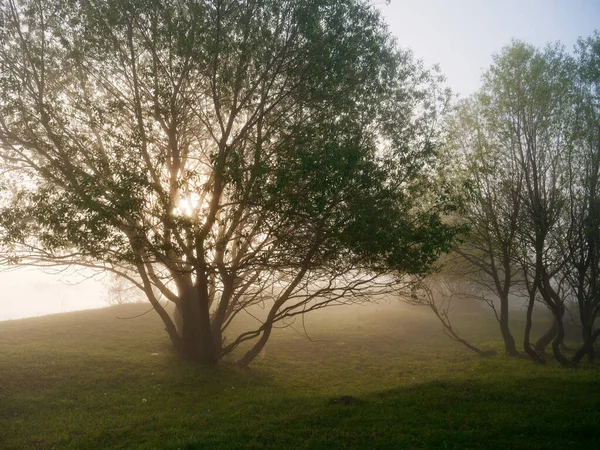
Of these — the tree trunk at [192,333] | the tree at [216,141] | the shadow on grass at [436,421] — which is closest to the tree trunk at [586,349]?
the shadow on grass at [436,421]

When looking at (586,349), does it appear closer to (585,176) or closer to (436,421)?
(585,176)

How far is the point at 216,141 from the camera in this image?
16.8 metres

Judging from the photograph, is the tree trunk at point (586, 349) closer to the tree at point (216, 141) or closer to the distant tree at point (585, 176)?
the distant tree at point (585, 176)

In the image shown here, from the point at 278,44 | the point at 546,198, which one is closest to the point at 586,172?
the point at 546,198

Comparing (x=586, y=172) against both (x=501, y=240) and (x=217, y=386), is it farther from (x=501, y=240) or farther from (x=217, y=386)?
(x=217, y=386)

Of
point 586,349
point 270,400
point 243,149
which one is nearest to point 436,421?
point 270,400

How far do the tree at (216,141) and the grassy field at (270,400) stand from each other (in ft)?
12.8

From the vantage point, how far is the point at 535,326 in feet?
151

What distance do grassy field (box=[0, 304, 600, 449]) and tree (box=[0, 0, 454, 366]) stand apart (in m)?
3.92

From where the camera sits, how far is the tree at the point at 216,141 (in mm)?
14633

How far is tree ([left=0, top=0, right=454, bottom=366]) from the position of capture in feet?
48.0

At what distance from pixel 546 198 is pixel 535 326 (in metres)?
29.6

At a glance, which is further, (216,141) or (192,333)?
(192,333)

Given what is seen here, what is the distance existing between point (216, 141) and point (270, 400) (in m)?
10.4
